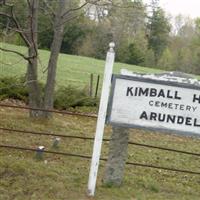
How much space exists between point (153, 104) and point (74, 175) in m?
1.64

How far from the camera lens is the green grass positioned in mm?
5988

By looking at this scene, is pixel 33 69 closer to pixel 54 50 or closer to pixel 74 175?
pixel 54 50

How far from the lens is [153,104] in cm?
608

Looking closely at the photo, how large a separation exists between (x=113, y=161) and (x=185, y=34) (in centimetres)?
7777

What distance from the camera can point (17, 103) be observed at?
14406mm

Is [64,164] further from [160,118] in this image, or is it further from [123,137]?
[160,118]

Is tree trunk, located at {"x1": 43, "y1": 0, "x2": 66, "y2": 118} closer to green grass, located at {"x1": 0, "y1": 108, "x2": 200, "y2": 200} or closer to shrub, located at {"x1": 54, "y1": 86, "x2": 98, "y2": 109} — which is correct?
green grass, located at {"x1": 0, "y1": 108, "x2": 200, "y2": 200}

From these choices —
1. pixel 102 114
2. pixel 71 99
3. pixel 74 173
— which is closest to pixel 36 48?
pixel 74 173

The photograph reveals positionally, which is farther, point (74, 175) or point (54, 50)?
point (54, 50)

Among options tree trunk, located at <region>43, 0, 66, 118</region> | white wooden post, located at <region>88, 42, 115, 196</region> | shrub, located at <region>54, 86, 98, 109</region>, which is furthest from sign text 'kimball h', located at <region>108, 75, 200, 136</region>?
shrub, located at <region>54, 86, 98, 109</region>

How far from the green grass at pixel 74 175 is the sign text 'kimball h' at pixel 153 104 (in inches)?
38.5

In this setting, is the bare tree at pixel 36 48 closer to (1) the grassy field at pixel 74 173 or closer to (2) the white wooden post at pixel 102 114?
(1) the grassy field at pixel 74 173

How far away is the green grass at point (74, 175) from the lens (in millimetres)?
5988

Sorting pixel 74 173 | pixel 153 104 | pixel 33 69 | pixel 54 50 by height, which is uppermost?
pixel 54 50
